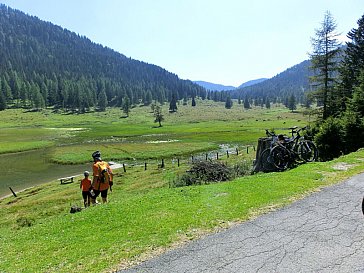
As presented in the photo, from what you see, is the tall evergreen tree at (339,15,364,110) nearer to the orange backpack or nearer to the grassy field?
the grassy field

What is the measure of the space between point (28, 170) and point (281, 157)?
4360 centimetres

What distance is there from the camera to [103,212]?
11109mm

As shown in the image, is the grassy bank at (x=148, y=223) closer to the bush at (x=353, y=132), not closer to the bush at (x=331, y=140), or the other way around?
the bush at (x=353, y=132)

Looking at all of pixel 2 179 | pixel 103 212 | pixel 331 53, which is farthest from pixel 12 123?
pixel 103 212

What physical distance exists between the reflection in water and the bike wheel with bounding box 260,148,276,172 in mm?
31230

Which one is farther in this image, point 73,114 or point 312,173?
point 73,114

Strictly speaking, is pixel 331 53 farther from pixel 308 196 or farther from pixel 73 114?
pixel 73 114

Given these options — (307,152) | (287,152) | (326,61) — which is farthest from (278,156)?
(326,61)

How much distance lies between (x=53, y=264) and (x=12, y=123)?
137192mm

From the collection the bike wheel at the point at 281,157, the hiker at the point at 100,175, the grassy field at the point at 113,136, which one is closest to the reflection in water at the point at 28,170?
the grassy field at the point at 113,136

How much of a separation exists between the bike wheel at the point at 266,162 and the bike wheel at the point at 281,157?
0.34m

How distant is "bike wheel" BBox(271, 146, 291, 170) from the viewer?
54.3 ft

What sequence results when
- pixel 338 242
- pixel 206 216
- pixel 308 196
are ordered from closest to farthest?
pixel 338 242
pixel 206 216
pixel 308 196

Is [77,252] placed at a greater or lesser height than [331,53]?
lesser
